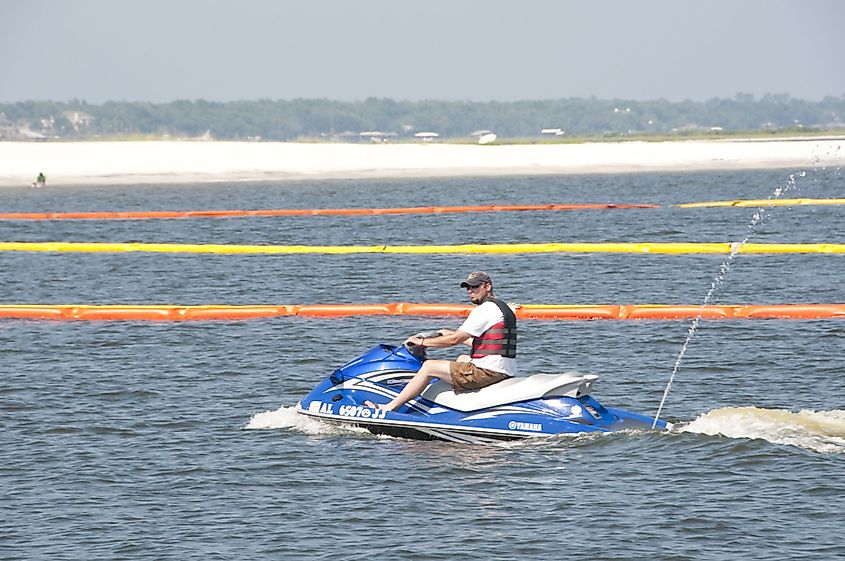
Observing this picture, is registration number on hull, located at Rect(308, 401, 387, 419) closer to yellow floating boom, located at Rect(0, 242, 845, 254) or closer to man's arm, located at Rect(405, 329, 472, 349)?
man's arm, located at Rect(405, 329, 472, 349)

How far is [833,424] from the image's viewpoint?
1719 cm

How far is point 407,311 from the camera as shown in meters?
29.2

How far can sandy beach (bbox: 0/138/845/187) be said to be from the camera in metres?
111

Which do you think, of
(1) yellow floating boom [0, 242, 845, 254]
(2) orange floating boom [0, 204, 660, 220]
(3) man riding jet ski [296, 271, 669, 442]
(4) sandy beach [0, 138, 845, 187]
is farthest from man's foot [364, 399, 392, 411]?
(4) sandy beach [0, 138, 845, 187]

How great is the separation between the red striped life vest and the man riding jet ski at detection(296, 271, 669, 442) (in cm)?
1

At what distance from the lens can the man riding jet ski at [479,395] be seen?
16.8 m

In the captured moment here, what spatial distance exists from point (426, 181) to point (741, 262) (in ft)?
236

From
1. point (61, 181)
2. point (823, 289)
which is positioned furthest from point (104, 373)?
point (61, 181)

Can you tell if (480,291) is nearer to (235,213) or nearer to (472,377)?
(472,377)

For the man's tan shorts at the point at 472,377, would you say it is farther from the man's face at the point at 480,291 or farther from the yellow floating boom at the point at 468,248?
the yellow floating boom at the point at 468,248

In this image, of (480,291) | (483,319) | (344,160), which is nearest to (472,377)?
(483,319)

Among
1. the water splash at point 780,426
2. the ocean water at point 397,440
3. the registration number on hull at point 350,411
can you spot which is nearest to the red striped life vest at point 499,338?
the ocean water at point 397,440

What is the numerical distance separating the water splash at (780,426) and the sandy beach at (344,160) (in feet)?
298

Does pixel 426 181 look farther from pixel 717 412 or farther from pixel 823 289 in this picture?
pixel 717 412
